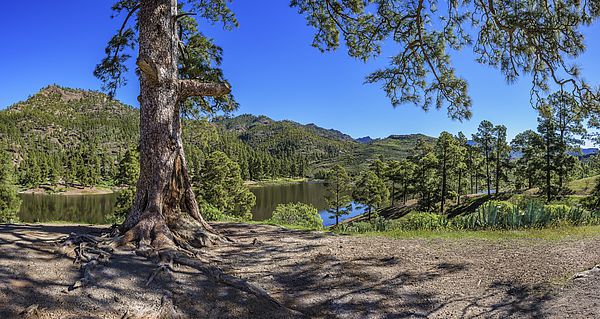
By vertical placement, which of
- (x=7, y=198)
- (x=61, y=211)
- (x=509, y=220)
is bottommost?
(x=61, y=211)

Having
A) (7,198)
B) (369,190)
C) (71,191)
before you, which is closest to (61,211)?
(7,198)

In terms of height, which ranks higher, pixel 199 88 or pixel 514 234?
pixel 199 88

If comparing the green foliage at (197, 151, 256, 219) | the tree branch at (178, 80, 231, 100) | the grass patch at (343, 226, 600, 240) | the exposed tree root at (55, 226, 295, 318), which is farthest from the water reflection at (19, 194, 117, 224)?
the grass patch at (343, 226, 600, 240)

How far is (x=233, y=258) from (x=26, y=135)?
214 m

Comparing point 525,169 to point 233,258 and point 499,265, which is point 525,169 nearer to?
point 499,265

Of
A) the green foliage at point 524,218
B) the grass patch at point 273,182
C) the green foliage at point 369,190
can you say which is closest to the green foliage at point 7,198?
the green foliage at point 369,190

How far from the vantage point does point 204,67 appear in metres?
10.6

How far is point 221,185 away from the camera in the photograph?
33.5 metres

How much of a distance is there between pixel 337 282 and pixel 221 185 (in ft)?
95.7

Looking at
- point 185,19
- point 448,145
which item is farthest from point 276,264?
point 448,145

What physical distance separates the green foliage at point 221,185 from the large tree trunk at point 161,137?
958 inches

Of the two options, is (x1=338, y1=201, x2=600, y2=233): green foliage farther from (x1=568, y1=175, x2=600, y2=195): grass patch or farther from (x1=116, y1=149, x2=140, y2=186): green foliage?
(x1=568, y1=175, x2=600, y2=195): grass patch

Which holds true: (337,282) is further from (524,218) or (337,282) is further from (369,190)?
(369,190)

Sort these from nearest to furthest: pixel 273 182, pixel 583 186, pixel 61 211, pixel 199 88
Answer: pixel 199 88
pixel 583 186
pixel 61 211
pixel 273 182
